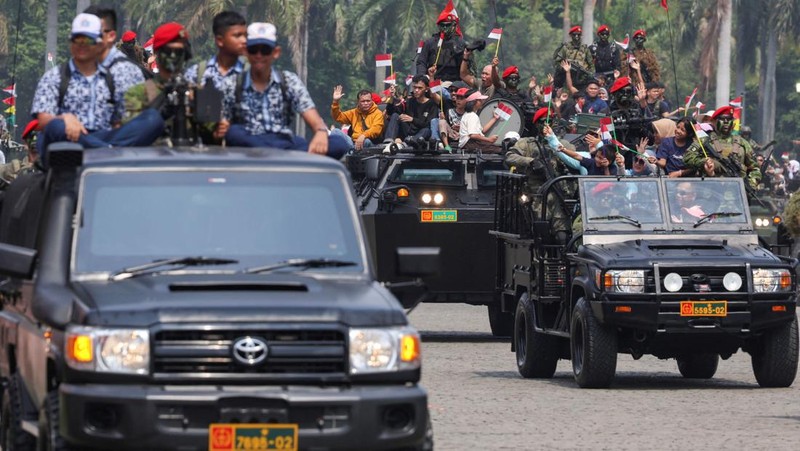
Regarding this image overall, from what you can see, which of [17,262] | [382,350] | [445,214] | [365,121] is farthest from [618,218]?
[365,121]

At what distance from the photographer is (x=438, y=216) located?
24.7 m

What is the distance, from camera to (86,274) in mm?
9852

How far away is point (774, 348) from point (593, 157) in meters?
3.77

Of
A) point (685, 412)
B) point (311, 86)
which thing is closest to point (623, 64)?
point (685, 412)

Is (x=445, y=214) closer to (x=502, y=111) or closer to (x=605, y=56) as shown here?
(x=502, y=111)

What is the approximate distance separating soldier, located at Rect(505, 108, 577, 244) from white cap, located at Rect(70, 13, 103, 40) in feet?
24.7

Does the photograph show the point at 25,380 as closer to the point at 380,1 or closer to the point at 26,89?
the point at 380,1

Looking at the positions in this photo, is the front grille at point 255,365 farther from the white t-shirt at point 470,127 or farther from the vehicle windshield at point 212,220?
the white t-shirt at point 470,127

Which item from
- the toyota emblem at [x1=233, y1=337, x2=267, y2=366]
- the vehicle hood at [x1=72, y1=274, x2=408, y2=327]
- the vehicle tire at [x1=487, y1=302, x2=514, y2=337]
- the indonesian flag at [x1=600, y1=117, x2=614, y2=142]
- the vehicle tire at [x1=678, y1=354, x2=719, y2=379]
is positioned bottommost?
the vehicle tire at [x1=487, y1=302, x2=514, y2=337]

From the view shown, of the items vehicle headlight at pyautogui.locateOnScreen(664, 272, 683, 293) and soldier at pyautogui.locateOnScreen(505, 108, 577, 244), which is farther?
soldier at pyautogui.locateOnScreen(505, 108, 577, 244)

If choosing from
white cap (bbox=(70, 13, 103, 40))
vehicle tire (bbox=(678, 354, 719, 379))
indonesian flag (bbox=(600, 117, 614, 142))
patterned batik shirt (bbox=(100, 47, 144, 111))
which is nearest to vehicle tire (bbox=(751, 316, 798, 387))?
vehicle tire (bbox=(678, 354, 719, 379))

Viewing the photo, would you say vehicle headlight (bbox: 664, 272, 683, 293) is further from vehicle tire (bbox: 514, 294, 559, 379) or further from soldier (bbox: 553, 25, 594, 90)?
soldier (bbox: 553, 25, 594, 90)

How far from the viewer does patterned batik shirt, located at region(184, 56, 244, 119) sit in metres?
11.9

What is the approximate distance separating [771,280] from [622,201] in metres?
1.51
